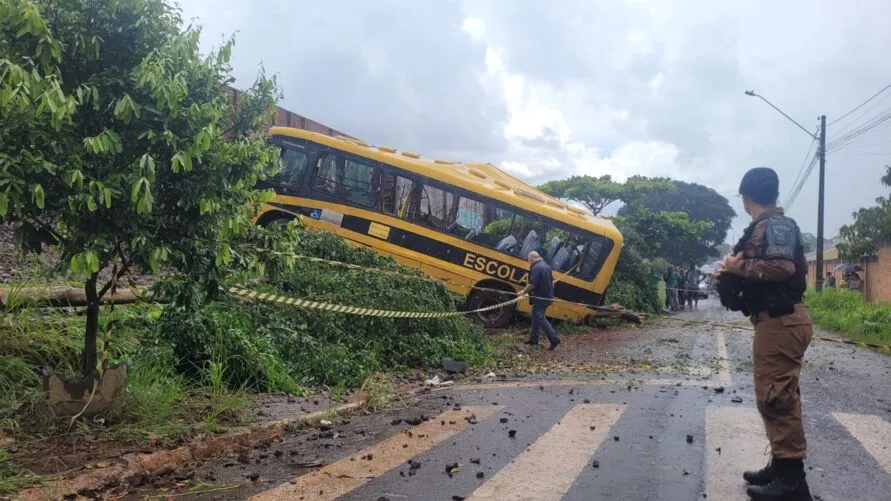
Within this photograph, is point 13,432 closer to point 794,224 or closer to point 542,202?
point 794,224

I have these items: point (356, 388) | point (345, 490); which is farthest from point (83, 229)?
point (356, 388)

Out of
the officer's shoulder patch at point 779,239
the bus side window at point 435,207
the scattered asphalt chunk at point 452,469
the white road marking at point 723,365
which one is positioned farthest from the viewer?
the bus side window at point 435,207

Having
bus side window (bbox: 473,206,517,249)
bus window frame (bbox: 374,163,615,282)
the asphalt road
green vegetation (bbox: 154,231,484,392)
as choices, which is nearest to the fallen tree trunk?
green vegetation (bbox: 154,231,484,392)

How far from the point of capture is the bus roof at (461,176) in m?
13.2

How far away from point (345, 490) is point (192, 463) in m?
1.31

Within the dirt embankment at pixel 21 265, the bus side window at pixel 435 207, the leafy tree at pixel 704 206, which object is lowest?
the dirt embankment at pixel 21 265

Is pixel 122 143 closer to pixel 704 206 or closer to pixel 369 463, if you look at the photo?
pixel 369 463

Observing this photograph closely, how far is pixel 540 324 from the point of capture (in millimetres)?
11492

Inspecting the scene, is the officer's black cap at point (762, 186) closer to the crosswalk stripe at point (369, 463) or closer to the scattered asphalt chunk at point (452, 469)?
the scattered asphalt chunk at point (452, 469)

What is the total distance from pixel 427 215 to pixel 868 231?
18.8m

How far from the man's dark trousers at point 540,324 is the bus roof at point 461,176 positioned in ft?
8.67

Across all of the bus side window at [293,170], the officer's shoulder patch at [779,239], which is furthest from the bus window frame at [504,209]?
the officer's shoulder patch at [779,239]

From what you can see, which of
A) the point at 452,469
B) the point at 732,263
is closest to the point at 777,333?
the point at 732,263

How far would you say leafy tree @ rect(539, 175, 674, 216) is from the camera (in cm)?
3162
